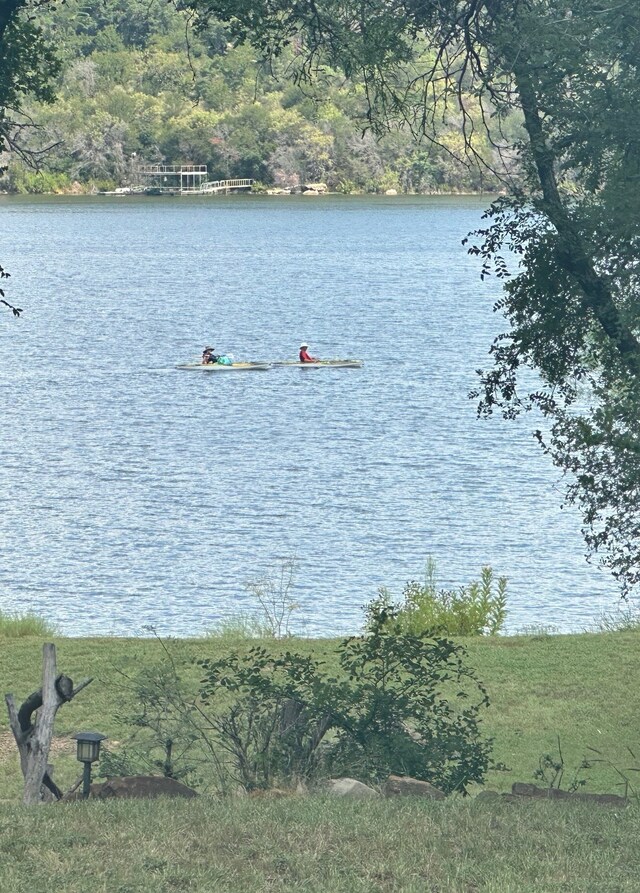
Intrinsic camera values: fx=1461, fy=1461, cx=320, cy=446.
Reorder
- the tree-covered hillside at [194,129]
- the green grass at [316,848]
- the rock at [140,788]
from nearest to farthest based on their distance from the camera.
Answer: the green grass at [316,848] < the rock at [140,788] < the tree-covered hillside at [194,129]

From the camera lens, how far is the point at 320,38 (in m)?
13.3

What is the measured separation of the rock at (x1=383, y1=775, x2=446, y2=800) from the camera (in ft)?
31.4

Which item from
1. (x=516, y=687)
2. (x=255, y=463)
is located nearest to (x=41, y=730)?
(x=516, y=687)

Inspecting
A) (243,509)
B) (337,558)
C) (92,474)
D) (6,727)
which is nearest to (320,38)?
(6,727)

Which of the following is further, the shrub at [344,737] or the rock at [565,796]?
the shrub at [344,737]

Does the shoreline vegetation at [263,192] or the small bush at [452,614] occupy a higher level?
the small bush at [452,614]

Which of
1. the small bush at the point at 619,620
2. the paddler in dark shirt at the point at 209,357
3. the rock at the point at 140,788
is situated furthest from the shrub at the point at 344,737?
Answer: the paddler in dark shirt at the point at 209,357

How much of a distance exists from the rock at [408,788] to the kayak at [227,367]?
44743 millimetres

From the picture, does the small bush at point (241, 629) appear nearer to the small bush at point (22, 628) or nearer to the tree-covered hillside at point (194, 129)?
the small bush at point (22, 628)

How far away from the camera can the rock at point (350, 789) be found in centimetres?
935

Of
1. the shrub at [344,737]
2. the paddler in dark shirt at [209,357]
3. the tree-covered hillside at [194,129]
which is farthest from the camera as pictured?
the tree-covered hillside at [194,129]

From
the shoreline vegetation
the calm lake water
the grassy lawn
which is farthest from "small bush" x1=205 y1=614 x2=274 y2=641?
the shoreline vegetation

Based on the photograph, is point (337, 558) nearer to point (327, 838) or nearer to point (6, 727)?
point (6, 727)

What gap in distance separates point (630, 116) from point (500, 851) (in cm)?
655
